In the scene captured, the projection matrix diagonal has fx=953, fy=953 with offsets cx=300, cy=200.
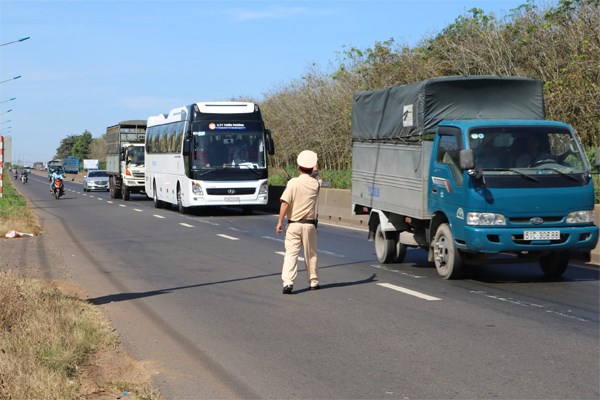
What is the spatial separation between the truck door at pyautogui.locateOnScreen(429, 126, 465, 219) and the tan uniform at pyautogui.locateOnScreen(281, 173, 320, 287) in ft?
6.83

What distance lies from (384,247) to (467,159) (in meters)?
3.80

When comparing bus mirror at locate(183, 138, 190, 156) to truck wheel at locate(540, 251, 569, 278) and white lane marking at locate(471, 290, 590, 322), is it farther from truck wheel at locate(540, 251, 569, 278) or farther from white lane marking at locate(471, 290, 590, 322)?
white lane marking at locate(471, 290, 590, 322)

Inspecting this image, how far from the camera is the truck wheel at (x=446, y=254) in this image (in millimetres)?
12969

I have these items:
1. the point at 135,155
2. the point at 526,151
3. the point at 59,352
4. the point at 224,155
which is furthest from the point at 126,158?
the point at 59,352

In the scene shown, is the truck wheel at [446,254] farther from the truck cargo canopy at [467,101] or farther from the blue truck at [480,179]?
the truck cargo canopy at [467,101]

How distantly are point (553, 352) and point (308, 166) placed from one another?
4479mm

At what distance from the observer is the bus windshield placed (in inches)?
1232

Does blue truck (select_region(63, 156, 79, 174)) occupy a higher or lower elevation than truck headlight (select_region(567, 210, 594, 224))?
lower

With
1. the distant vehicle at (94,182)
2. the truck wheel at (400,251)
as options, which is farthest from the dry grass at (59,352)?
the distant vehicle at (94,182)

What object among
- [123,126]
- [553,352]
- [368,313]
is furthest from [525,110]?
[123,126]

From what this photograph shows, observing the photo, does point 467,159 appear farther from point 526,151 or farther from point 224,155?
point 224,155

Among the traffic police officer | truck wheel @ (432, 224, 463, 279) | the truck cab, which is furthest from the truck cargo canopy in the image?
the traffic police officer

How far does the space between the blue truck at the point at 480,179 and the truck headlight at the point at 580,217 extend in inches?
0.6

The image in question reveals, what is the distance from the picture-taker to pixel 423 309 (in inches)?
414
